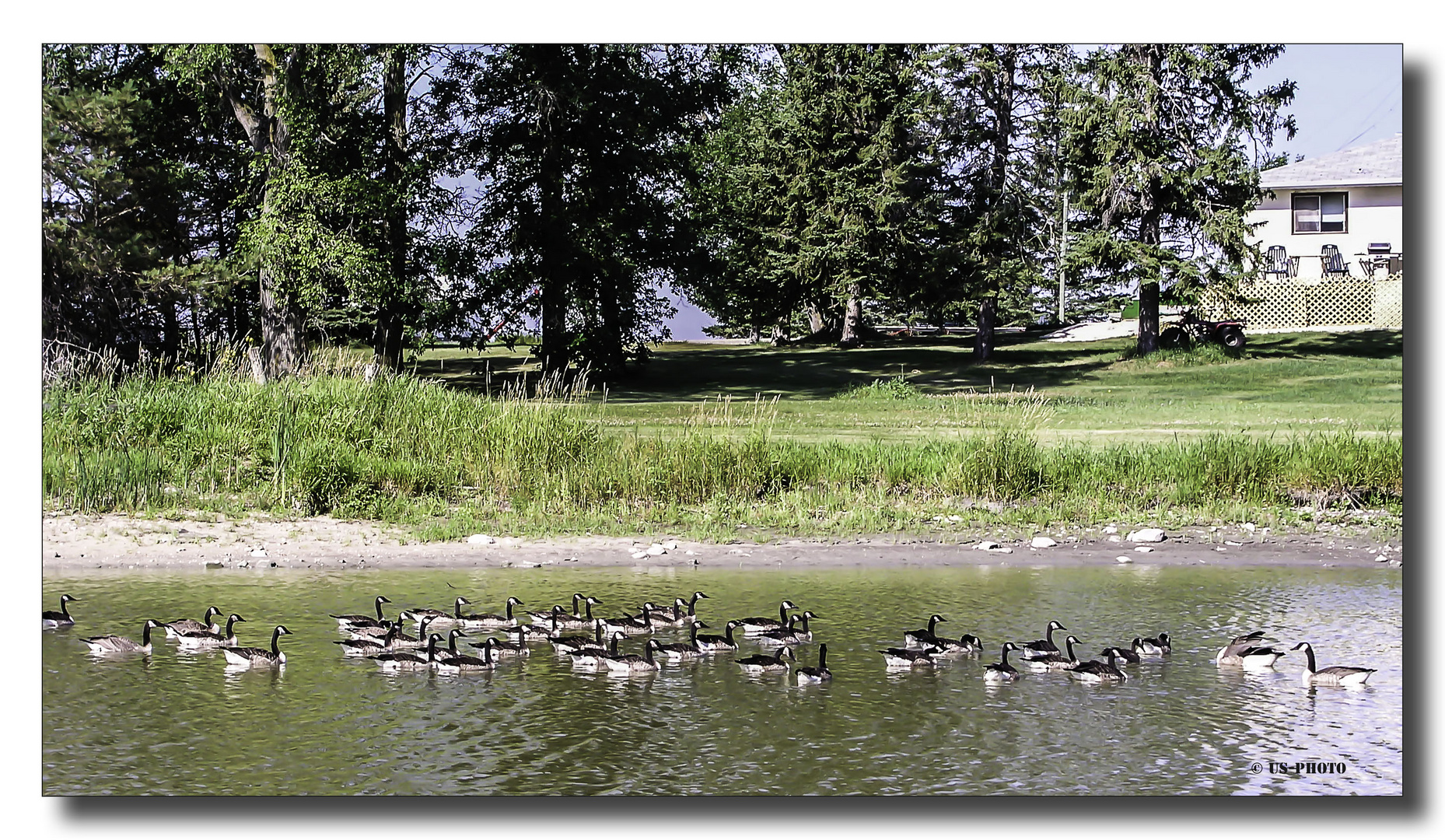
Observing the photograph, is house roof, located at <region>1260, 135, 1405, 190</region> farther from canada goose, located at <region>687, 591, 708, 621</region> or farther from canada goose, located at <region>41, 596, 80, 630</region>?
canada goose, located at <region>41, 596, 80, 630</region>

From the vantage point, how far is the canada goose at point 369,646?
1140 centimetres

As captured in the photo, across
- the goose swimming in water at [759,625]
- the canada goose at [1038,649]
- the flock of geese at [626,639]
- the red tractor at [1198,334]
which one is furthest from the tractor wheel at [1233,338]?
the goose swimming in water at [759,625]

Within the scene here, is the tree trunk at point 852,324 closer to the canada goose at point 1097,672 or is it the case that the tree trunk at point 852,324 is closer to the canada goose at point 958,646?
the canada goose at point 958,646

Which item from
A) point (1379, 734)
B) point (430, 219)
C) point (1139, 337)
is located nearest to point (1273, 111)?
point (1139, 337)

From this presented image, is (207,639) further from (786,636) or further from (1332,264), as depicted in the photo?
(1332,264)

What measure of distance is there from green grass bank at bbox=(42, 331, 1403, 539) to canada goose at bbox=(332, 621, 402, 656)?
189 inches

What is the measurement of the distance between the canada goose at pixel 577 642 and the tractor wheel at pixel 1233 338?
27351mm

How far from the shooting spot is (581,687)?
10.8 m

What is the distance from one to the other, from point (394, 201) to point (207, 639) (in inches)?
594

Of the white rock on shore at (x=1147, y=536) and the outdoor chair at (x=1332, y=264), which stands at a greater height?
the outdoor chair at (x=1332, y=264)

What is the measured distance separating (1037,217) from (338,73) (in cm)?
2320

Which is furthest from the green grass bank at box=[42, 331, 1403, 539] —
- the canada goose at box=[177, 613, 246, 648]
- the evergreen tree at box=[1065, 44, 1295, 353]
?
the evergreen tree at box=[1065, 44, 1295, 353]

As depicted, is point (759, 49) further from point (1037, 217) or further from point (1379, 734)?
point (1379, 734)

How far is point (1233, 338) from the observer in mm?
36344
